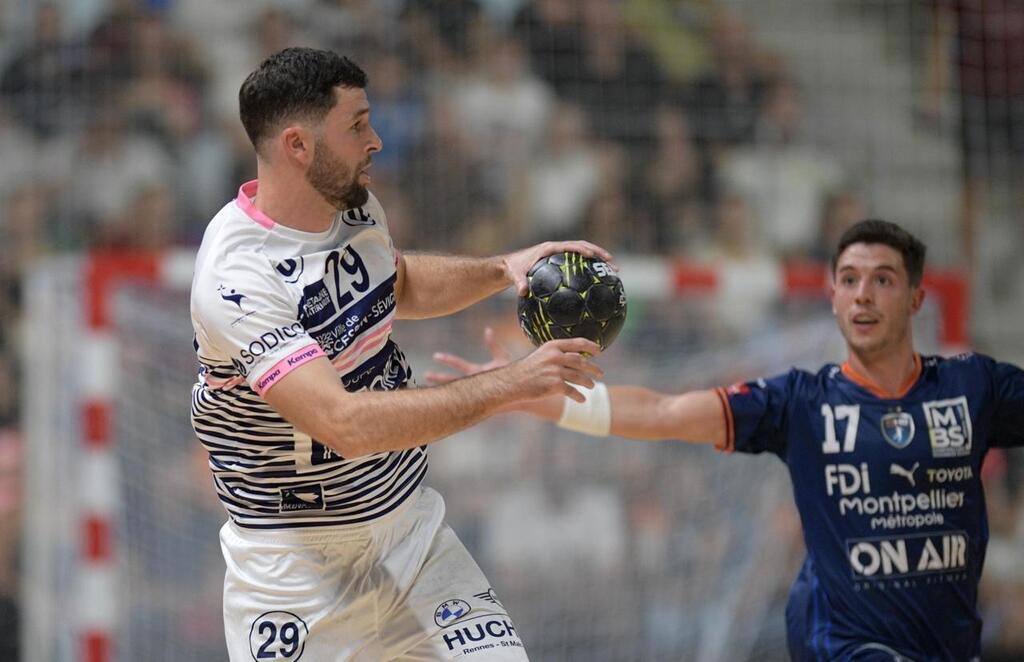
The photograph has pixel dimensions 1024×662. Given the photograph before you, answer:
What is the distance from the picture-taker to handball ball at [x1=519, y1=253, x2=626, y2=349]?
15.0 feet

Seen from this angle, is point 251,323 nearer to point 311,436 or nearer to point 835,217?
point 311,436

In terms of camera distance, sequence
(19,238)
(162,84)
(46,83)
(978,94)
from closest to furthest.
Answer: (19,238) → (46,83) → (162,84) → (978,94)

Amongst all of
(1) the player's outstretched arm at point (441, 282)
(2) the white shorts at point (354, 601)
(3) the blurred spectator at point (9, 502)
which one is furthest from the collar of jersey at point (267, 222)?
(3) the blurred spectator at point (9, 502)

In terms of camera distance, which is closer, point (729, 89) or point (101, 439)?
point (101, 439)

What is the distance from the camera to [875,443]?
17.9ft

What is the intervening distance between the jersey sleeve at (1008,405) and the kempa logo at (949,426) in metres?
0.15

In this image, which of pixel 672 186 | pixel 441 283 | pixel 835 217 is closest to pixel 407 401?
pixel 441 283

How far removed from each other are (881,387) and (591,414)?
1225 millimetres

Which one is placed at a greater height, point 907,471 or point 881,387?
point 881,387

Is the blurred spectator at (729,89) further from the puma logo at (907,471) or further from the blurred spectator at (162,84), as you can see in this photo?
the puma logo at (907,471)

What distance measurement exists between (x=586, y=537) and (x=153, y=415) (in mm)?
2854

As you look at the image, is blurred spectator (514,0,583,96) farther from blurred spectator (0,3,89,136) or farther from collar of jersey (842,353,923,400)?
collar of jersey (842,353,923,400)

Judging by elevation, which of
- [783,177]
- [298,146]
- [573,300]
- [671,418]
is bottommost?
[671,418]

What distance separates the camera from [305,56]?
4.50 metres
